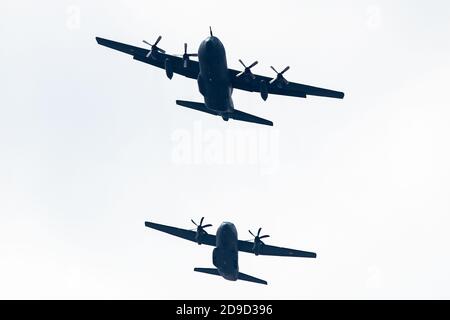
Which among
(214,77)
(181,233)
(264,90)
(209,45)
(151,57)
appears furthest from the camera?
(181,233)

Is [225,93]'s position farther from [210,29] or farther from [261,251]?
[261,251]

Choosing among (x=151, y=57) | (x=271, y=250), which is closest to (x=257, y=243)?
(x=271, y=250)

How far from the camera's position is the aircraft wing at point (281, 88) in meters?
53.8

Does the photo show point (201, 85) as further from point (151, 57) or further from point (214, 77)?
point (151, 57)

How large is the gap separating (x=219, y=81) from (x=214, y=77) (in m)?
0.89

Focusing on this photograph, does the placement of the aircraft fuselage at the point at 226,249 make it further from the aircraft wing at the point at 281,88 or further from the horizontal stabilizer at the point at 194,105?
the aircraft wing at the point at 281,88

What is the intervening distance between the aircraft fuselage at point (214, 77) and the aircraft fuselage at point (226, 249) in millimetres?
9738

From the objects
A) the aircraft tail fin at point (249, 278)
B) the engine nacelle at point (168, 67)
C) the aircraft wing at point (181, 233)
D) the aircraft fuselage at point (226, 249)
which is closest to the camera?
the engine nacelle at point (168, 67)

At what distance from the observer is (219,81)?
169 ft

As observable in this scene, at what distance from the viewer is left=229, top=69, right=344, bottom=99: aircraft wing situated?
176ft

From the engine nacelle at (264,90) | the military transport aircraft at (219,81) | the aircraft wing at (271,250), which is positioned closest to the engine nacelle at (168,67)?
the military transport aircraft at (219,81)

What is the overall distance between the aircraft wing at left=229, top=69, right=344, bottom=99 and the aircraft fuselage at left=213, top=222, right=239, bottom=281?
464 inches

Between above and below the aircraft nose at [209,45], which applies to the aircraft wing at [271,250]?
below
